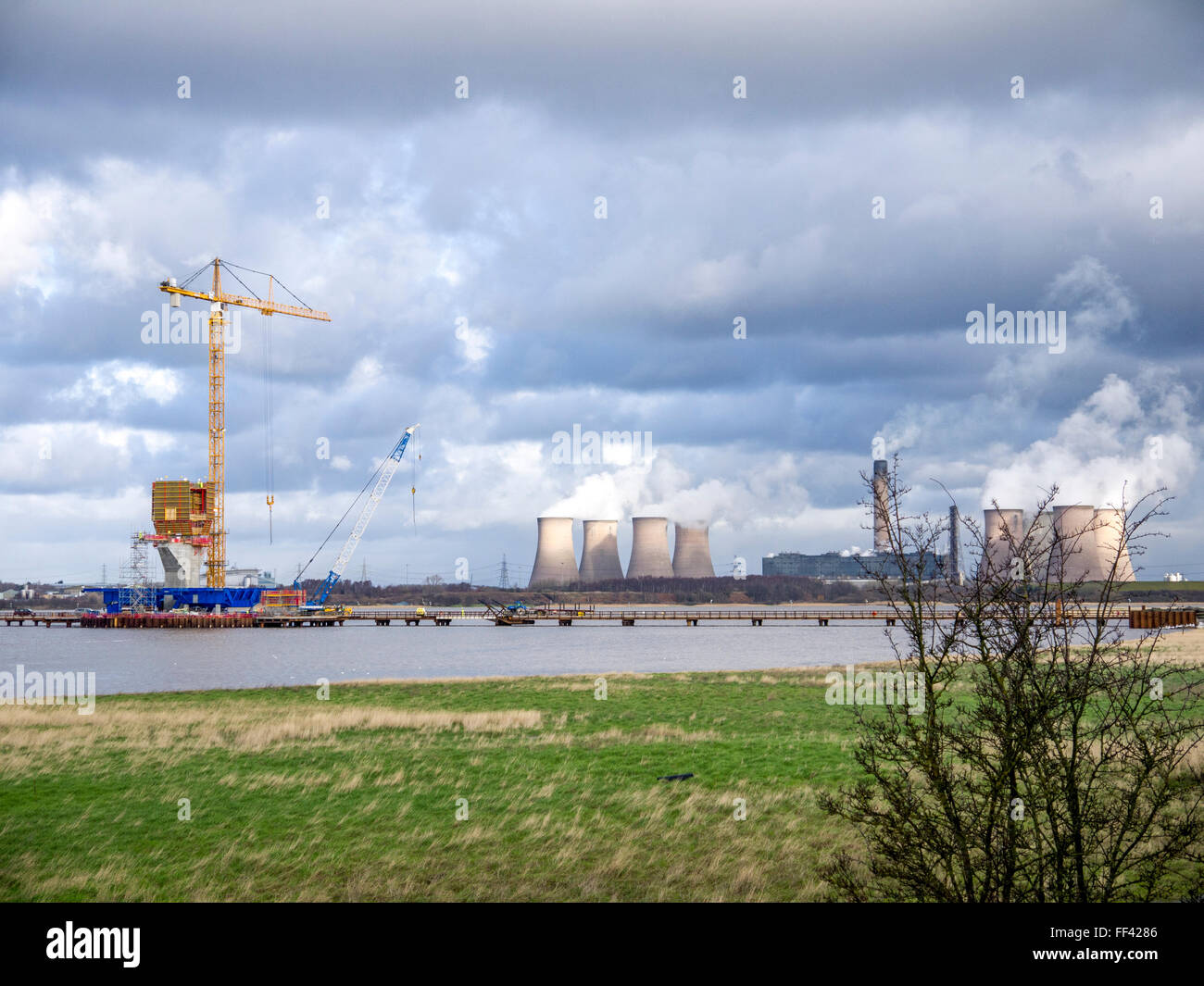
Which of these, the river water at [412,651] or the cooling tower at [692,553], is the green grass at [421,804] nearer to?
the river water at [412,651]

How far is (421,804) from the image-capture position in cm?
1455

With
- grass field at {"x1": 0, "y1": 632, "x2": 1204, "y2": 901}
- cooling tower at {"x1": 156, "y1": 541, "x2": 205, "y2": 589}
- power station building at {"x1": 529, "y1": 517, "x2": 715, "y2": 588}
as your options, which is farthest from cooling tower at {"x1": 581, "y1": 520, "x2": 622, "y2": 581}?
grass field at {"x1": 0, "y1": 632, "x2": 1204, "y2": 901}

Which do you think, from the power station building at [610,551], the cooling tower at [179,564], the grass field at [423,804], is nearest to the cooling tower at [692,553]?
the power station building at [610,551]

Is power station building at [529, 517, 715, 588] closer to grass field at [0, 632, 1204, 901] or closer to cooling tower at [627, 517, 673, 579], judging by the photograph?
cooling tower at [627, 517, 673, 579]

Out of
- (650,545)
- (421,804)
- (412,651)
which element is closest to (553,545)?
(650,545)

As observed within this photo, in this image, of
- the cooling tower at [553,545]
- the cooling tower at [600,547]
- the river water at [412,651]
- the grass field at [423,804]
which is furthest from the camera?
the cooling tower at [600,547]

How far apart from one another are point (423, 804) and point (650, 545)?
113 meters

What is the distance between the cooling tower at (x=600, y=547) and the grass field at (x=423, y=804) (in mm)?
107168

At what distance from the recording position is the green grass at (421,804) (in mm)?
10711

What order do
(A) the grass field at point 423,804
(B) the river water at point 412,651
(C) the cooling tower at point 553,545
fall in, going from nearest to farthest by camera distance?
(A) the grass field at point 423,804 → (B) the river water at point 412,651 → (C) the cooling tower at point 553,545
